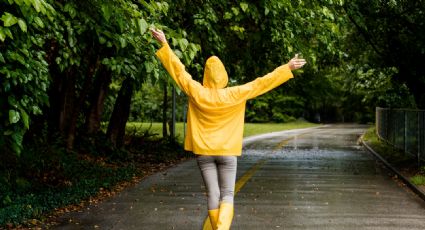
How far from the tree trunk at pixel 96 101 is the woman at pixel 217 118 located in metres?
12.8

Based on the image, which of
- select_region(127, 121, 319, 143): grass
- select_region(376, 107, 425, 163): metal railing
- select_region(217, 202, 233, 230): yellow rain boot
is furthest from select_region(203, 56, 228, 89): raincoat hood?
select_region(127, 121, 319, 143): grass

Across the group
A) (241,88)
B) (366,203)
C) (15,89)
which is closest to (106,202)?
(15,89)

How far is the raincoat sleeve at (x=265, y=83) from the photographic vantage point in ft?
18.9

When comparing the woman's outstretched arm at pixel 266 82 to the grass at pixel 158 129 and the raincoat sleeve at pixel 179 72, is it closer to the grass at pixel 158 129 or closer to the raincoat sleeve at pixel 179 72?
the raincoat sleeve at pixel 179 72

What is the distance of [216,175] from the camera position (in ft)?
19.6

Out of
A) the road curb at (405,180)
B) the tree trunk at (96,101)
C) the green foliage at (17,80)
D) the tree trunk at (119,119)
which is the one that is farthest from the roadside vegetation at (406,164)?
the tree trunk at (96,101)

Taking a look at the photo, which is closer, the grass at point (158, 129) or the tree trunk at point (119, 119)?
the tree trunk at point (119, 119)

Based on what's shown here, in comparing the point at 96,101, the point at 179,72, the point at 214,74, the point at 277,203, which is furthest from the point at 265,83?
the point at 96,101

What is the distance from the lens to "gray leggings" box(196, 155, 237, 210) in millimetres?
5918

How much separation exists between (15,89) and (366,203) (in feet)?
20.0

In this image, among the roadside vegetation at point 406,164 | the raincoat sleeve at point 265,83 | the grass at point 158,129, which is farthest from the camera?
the grass at point 158,129

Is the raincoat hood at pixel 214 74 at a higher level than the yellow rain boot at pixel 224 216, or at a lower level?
higher

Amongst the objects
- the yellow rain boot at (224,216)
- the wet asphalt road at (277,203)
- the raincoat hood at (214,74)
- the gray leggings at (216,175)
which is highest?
the raincoat hood at (214,74)

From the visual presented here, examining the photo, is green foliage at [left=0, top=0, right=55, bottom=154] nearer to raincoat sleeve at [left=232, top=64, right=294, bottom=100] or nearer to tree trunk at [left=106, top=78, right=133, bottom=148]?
raincoat sleeve at [left=232, top=64, right=294, bottom=100]
